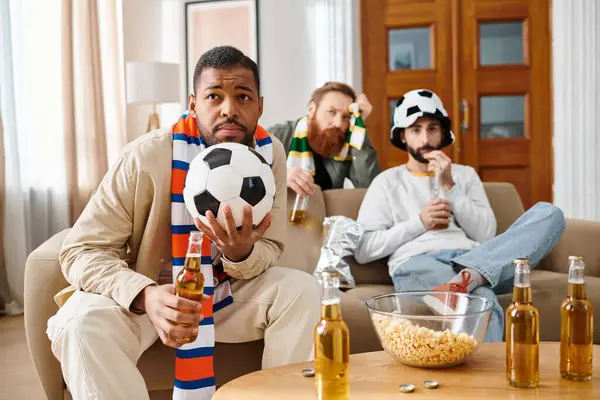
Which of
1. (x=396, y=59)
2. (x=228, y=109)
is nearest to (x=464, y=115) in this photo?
(x=396, y=59)

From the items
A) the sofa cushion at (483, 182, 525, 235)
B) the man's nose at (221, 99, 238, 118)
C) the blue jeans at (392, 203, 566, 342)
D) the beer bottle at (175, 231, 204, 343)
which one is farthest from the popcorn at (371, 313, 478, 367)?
the sofa cushion at (483, 182, 525, 235)

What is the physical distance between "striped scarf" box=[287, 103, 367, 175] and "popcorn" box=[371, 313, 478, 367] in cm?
159

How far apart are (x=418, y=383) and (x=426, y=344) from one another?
0.08m

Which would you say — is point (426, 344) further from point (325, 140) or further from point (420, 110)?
point (325, 140)

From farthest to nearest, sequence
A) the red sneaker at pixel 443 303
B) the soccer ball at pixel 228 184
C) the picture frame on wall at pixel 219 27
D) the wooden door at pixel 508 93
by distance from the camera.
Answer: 1. the picture frame on wall at pixel 219 27
2. the wooden door at pixel 508 93
3. the soccer ball at pixel 228 184
4. the red sneaker at pixel 443 303

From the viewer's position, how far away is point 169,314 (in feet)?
4.56

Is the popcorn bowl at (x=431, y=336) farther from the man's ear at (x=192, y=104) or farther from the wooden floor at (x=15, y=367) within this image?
the wooden floor at (x=15, y=367)

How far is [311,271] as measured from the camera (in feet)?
8.13

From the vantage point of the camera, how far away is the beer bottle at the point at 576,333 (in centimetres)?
122

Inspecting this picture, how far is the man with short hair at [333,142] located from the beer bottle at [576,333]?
170cm

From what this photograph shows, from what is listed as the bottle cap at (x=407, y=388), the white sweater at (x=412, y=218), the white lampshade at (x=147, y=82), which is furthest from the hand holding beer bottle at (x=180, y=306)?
the white lampshade at (x=147, y=82)

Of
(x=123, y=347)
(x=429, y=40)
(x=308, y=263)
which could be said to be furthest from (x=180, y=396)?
(x=429, y=40)

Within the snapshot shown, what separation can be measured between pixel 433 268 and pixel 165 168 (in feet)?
3.32

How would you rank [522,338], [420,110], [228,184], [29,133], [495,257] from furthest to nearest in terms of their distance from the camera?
[29,133] → [420,110] → [495,257] → [228,184] → [522,338]
